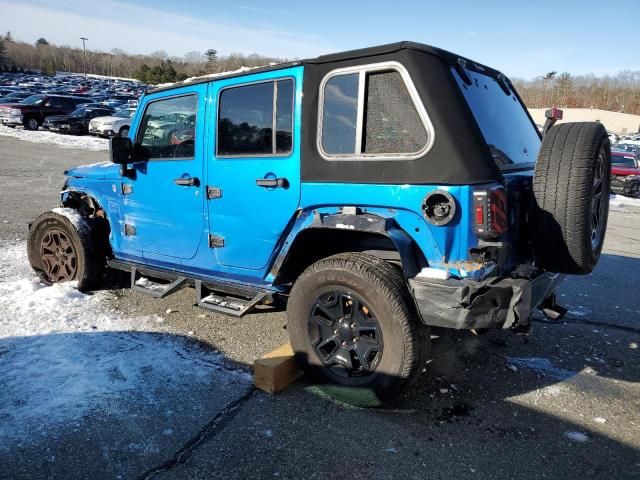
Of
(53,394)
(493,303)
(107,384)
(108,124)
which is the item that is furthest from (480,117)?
(108,124)

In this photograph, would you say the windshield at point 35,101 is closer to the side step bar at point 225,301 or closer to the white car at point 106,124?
the white car at point 106,124

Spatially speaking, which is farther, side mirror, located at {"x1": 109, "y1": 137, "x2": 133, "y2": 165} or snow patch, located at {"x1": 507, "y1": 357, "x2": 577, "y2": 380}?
side mirror, located at {"x1": 109, "y1": 137, "x2": 133, "y2": 165}

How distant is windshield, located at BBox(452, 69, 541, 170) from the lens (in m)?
3.13

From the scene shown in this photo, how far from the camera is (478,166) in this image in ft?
9.05

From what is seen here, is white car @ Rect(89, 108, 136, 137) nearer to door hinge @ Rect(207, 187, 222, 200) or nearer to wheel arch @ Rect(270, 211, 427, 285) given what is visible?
door hinge @ Rect(207, 187, 222, 200)

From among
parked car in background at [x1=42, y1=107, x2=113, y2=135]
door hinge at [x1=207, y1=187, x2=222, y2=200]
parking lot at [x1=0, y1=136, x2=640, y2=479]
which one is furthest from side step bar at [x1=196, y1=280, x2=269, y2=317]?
parked car in background at [x1=42, y1=107, x2=113, y2=135]

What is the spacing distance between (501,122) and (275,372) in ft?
7.54

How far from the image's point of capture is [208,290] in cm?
411

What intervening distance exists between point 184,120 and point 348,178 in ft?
5.66

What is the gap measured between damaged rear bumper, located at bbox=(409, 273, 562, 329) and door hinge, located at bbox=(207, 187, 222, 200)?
1.69 m

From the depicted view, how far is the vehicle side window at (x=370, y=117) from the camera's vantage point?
2.91m

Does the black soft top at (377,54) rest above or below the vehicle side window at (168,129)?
above

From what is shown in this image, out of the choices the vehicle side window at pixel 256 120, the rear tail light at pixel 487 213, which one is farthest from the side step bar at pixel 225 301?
the rear tail light at pixel 487 213

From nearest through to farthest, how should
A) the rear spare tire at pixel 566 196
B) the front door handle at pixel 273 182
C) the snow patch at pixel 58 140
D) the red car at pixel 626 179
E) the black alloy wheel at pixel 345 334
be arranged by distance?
the rear spare tire at pixel 566 196 → the black alloy wheel at pixel 345 334 → the front door handle at pixel 273 182 → the red car at pixel 626 179 → the snow patch at pixel 58 140
